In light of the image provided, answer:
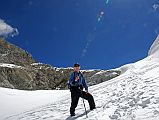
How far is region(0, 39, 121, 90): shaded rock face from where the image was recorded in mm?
44438

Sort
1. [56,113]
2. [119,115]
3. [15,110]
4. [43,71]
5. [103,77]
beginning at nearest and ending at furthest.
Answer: [119,115]
[56,113]
[15,110]
[103,77]
[43,71]

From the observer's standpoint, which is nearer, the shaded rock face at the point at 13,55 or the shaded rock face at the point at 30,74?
the shaded rock face at the point at 30,74

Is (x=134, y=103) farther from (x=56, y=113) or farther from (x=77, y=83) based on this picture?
(x=56, y=113)

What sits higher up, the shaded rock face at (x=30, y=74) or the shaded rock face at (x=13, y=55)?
the shaded rock face at (x=13, y=55)

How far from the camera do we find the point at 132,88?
15.7m

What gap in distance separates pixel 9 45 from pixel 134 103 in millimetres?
92089

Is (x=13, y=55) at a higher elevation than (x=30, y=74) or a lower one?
higher

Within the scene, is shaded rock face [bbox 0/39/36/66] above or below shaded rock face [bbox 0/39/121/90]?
above

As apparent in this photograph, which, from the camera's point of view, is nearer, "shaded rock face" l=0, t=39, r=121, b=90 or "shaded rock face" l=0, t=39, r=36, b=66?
"shaded rock face" l=0, t=39, r=121, b=90

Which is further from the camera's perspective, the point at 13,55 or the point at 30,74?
the point at 13,55

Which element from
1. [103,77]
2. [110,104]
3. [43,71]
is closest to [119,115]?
[110,104]

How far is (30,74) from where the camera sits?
60969 mm

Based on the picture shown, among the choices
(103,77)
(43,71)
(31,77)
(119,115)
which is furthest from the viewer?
(43,71)

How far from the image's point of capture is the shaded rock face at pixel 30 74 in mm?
44438
